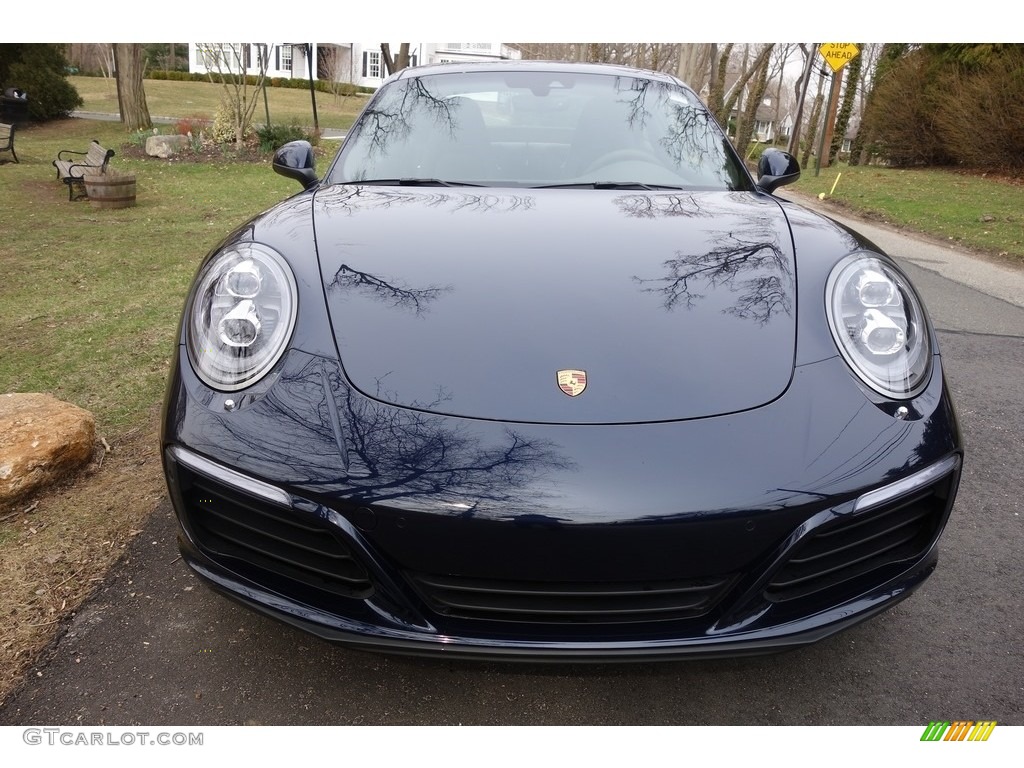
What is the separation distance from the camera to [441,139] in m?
2.74

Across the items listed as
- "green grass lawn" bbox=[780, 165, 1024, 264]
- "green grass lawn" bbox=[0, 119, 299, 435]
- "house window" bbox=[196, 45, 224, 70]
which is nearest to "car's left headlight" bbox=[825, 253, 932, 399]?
"green grass lawn" bbox=[0, 119, 299, 435]

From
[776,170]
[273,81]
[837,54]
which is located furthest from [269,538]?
[273,81]

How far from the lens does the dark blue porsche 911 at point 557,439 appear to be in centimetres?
141

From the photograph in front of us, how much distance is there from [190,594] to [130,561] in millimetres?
291

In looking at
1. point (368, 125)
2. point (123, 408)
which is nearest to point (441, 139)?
point (368, 125)

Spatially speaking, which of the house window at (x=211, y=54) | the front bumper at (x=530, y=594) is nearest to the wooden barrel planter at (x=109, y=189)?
the house window at (x=211, y=54)

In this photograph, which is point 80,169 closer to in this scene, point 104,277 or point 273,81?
point 104,277

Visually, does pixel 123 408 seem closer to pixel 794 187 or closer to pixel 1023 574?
pixel 1023 574

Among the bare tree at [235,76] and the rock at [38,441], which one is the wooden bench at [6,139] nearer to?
the bare tree at [235,76]

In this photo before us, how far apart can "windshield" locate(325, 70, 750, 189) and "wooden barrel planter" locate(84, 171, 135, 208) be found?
7012 millimetres

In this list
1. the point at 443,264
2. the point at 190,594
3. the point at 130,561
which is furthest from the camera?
the point at 130,561

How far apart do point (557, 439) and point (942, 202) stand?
11.8 metres

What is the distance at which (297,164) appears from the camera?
9.23 ft
